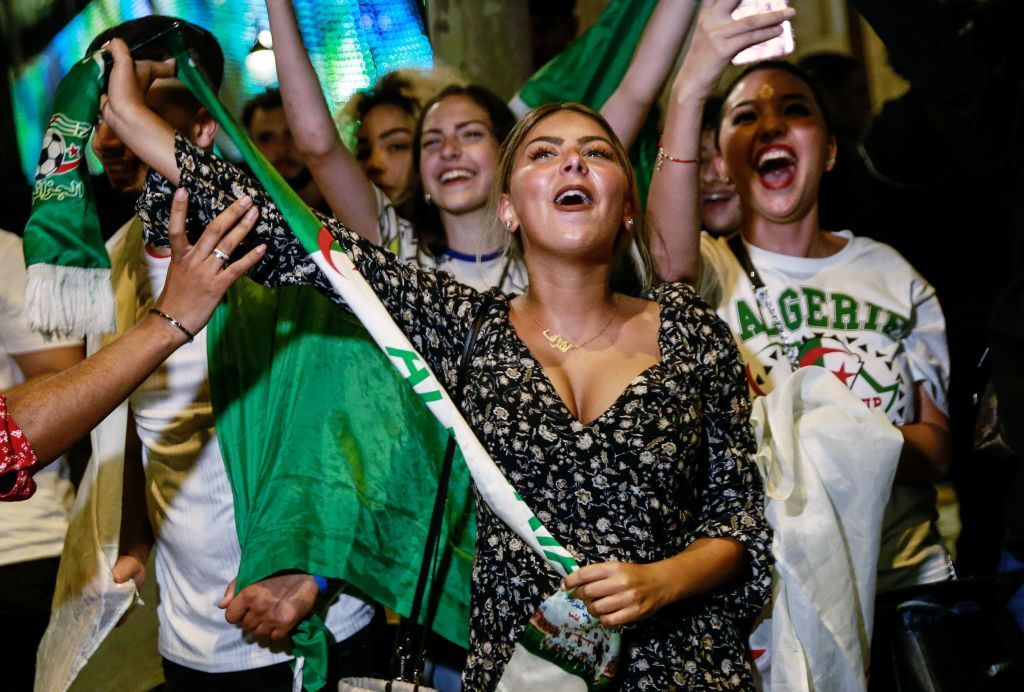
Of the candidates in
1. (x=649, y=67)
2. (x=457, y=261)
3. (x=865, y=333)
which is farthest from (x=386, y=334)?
(x=865, y=333)

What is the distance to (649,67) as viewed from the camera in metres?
2.42

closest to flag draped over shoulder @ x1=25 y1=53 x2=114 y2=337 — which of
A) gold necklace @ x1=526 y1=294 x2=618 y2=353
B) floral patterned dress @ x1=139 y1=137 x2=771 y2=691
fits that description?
floral patterned dress @ x1=139 y1=137 x2=771 y2=691

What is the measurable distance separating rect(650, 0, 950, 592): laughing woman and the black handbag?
0.19 meters

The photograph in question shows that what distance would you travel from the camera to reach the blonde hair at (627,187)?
2.11 m

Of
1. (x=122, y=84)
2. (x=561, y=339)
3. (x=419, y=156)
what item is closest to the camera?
(x=122, y=84)

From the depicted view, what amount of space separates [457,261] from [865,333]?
3.07ft

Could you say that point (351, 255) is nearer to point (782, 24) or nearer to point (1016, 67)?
point (782, 24)

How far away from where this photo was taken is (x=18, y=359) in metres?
2.27

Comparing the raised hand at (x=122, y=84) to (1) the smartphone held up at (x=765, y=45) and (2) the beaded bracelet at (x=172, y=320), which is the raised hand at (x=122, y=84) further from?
(1) the smartphone held up at (x=765, y=45)

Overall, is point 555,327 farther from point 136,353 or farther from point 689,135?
point 136,353

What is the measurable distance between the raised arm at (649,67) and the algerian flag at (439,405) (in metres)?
0.80

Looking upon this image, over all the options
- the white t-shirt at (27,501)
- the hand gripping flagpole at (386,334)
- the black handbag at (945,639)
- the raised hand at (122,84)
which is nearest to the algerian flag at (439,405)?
the hand gripping flagpole at (386,334)

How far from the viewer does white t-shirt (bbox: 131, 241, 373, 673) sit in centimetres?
220

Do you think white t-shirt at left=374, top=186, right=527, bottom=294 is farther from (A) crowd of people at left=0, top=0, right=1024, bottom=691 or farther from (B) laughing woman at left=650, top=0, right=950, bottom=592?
(B) laughing woman at left=650, top=0, right=950, bottom=592
